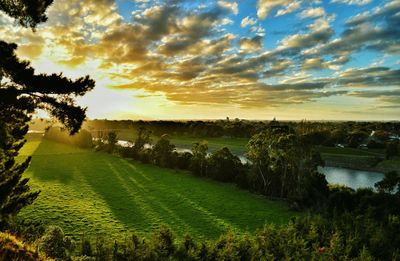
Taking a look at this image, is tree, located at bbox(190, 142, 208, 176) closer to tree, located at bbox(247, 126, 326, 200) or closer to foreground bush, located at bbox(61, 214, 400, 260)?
tree, located at bbox(247, 126, 326, 200)

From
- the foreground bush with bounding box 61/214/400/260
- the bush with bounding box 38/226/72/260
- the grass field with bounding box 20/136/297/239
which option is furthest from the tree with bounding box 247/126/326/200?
the bush with bounding box 38/226/72/260

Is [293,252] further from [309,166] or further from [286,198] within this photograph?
[286,198]

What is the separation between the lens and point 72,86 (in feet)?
38.6

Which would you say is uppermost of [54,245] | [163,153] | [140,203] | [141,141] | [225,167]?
[141,141]

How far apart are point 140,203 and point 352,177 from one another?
183 feet

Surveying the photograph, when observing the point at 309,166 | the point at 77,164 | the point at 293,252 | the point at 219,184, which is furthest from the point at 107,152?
the point at 293,252

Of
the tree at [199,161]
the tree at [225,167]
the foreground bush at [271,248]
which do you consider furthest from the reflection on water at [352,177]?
the foreground bush at [271,248]

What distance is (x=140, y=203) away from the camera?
47.7 metres

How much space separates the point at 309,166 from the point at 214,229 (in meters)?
21.4

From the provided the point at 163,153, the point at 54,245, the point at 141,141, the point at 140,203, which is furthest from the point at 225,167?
the point at 54,245

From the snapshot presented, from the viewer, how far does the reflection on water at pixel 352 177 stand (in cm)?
7144

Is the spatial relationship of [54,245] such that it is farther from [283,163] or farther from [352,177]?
[352,177]

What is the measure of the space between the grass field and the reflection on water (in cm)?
2854

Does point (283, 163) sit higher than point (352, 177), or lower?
higher
